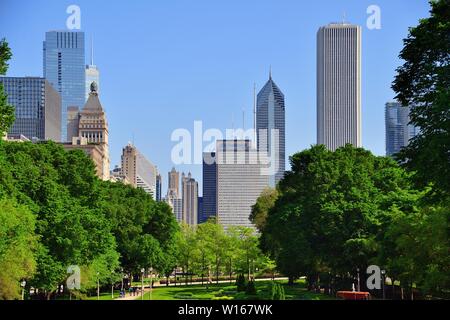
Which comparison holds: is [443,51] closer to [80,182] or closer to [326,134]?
[80,182]

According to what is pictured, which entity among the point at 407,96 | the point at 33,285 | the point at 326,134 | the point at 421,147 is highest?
the point at 326,134

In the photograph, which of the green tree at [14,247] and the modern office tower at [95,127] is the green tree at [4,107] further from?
the modern office tower at [95,127]

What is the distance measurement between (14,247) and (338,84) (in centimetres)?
10018

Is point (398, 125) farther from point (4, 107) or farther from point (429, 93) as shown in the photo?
point (4, 107)

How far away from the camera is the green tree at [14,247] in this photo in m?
41.8

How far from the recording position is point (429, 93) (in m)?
34.5

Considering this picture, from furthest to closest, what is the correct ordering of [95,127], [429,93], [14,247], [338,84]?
[95,127] → [338,84] → [14,247] → [429,93]

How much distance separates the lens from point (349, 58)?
131000 millimetres

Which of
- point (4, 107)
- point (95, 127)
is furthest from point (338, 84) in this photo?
point (4, 107)

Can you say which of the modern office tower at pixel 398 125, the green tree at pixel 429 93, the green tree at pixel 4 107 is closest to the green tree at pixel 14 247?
the green tree at pixel 4 107

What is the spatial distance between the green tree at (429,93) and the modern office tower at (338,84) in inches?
2707

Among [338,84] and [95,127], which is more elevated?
[95,127]

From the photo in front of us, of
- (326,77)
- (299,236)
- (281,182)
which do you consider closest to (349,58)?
(326,77)

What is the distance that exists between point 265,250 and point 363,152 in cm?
2084
